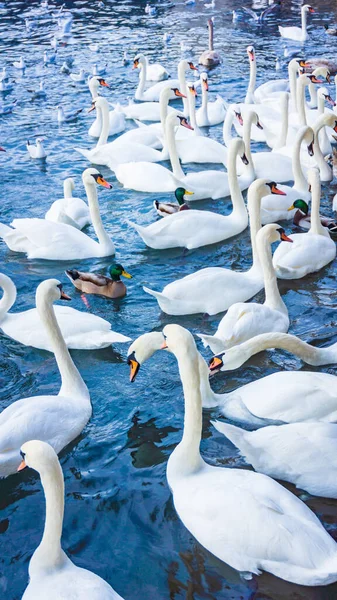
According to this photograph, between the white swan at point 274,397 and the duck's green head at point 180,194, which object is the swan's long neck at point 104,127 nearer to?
the duck's green head at point 180,194

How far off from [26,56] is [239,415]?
56.3 ft

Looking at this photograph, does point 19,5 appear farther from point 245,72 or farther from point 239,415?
point 239,415

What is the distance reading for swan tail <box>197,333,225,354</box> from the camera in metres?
7.68

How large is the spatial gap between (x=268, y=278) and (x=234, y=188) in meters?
2.66

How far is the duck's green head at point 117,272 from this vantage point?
918cm

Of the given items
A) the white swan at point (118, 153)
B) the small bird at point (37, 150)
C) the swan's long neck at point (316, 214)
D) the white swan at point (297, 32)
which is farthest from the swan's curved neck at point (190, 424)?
the white swan at point (297, 32)

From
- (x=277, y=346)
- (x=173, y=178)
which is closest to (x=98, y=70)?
(x=173, y=178)

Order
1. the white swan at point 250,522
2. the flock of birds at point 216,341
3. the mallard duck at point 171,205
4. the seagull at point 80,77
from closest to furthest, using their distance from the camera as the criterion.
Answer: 1. the white swan at point 250,522
2. the flock of birds at point 216,341
3. the mallard duck at point 171,205
4. the seagull at point 80,77

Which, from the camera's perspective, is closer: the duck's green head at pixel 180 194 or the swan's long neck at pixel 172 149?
the duck's green head at pixel 180 194

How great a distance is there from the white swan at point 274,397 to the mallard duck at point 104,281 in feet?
8.17

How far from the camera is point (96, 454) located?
265 inches

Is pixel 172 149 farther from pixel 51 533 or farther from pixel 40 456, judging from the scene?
pixel 51 533

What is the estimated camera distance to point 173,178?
1132cm

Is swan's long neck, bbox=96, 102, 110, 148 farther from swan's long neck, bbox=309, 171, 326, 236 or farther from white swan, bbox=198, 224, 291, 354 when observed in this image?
white swan, bbox=198, 224, 291, 354
